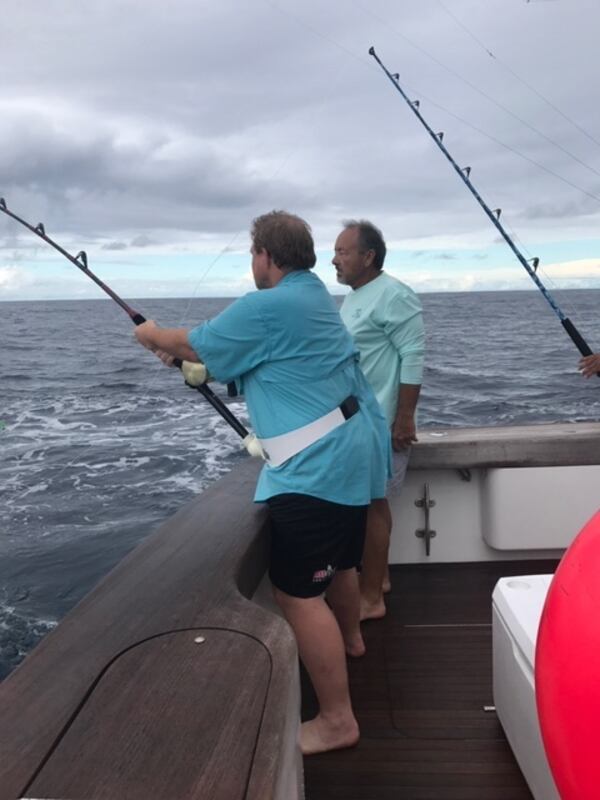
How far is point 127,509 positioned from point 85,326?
38.9 metres

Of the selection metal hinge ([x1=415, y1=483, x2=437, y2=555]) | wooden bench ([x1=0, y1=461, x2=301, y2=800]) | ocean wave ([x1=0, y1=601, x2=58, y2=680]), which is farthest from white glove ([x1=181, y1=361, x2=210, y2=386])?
ocean wave ([x1=0, y1=601, x2=58, y2=680])

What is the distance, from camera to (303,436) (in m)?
1.90

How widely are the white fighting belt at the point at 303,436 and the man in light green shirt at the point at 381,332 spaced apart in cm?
85

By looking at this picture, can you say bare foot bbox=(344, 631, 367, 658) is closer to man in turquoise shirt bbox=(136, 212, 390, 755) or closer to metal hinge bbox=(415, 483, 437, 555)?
man in turquoise shirt bbox=(136, 212, 390, 755)

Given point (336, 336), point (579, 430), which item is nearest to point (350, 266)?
point (336, 336)

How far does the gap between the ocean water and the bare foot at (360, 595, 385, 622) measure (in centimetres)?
133

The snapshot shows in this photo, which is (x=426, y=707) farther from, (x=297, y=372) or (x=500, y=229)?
(x=500, y=229)

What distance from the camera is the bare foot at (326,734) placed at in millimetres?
2090

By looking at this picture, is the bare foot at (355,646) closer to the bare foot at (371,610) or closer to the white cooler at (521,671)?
the bare foot at (371,610)

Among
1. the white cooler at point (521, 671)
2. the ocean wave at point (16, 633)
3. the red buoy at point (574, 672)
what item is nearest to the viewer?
the red buoy at point (574, 672)

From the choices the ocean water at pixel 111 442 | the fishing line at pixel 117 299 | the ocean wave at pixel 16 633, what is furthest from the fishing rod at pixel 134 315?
the ocean wave at pixel 16 633

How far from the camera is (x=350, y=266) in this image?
2.77 meters

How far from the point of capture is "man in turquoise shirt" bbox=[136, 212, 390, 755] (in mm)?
1843

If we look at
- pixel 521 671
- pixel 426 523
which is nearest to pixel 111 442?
pixel 426 523
